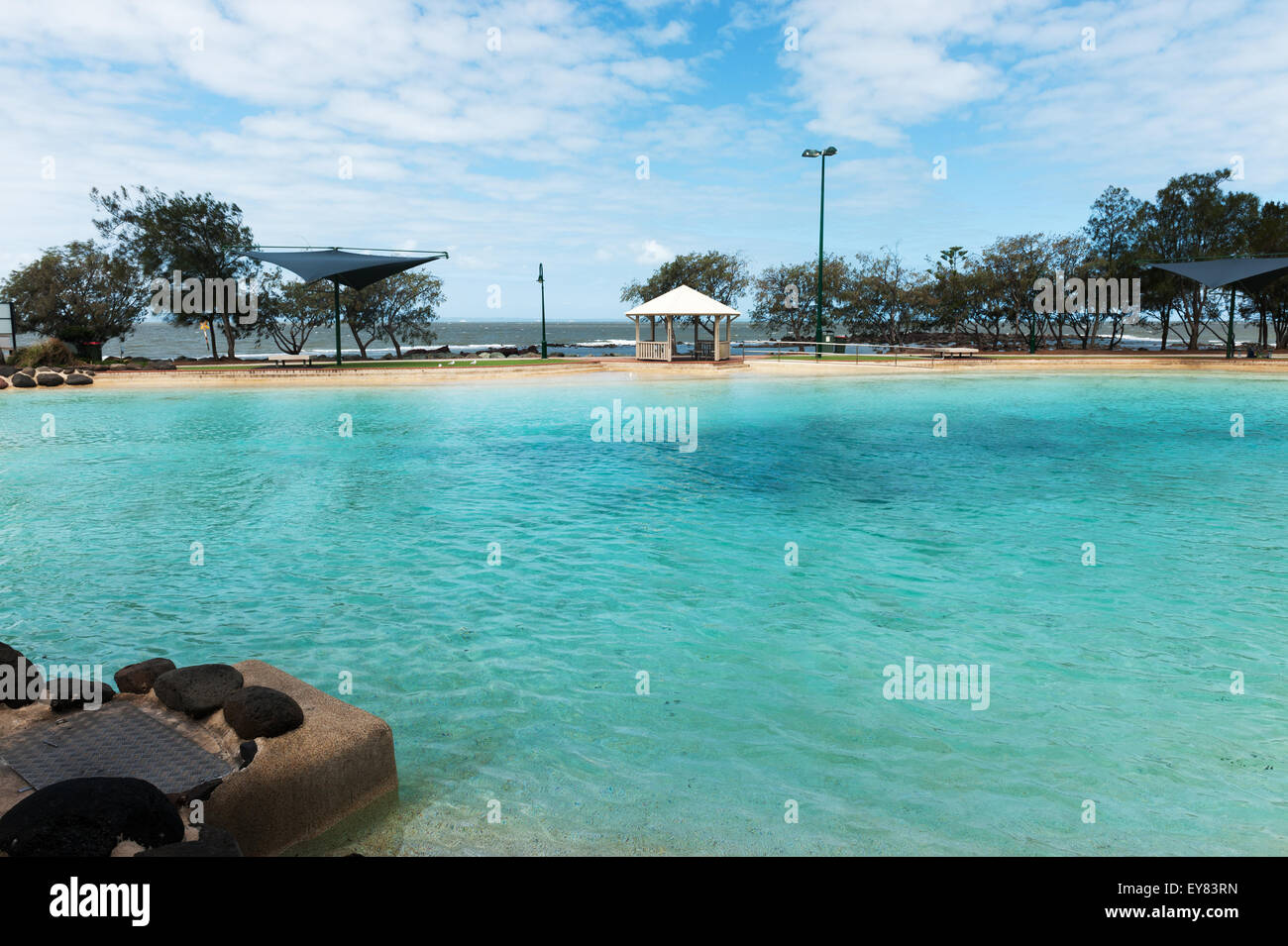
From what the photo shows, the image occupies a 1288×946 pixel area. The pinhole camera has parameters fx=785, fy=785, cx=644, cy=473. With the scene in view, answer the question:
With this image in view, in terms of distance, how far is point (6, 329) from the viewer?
31.0m

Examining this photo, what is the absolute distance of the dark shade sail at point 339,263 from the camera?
90.1 ft

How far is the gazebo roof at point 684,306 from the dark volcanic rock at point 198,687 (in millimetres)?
31079

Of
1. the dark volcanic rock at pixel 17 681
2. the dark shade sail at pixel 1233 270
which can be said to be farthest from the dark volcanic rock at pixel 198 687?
the dark shade sail at pixel 1233 270

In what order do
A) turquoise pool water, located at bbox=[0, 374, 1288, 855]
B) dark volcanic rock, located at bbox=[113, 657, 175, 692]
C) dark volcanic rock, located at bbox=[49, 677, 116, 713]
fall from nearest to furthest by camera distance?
1. turquoise pool water, located at bbox=[0, 374, 1288, 855]
2. dark volcanic rock, located at bbox=[49, 677, 116, 713]
3. dark volcanic rock, located at bbox=[113, 657, 175, 692]

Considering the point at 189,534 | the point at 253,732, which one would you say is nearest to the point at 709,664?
the point at 253,732

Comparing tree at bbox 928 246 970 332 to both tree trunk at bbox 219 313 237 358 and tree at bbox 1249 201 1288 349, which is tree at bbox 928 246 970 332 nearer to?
tree at bbox 1249 201 1288 349

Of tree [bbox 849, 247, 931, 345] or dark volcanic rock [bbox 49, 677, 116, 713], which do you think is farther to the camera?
tree [bbox 849, 247, 931, 345]

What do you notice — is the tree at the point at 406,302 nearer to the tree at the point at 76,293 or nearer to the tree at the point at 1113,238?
the tree at the point at 76,293

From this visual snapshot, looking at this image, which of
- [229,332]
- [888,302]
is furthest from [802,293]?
[229,332]

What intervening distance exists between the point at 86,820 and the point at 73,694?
1798 mm

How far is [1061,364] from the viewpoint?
34.3 meters

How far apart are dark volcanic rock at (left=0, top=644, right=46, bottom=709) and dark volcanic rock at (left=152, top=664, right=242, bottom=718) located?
0.66 metres

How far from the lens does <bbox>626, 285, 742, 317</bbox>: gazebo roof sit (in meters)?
34.4

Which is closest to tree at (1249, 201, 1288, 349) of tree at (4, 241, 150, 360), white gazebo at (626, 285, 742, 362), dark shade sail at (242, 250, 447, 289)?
white gazebo at (626, 285, 742, 362)
